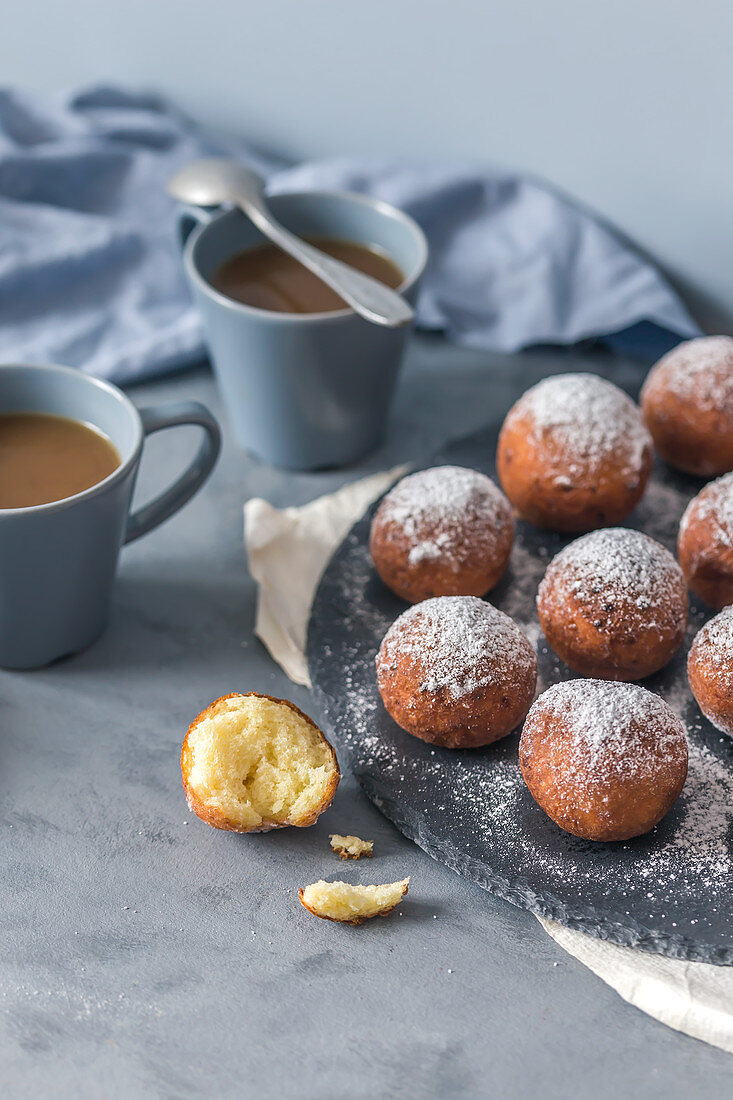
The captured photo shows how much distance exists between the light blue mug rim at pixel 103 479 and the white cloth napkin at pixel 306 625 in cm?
23

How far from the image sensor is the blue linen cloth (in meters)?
1.67

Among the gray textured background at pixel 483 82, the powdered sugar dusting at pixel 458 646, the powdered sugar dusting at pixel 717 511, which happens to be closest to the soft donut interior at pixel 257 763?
the powdered sugar dusting at pixel 458 646

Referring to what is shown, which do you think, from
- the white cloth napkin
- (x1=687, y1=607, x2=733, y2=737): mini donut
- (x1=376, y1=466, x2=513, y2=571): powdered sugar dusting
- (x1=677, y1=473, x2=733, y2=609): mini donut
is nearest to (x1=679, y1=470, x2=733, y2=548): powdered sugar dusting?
(x1=677, y1=473, x2=733, y2=609): mini donut

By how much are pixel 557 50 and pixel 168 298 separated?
68cm

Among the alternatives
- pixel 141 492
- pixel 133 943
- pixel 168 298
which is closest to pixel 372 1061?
pixel 133 943

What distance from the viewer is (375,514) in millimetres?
1351

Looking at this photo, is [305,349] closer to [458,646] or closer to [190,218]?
[190,218]

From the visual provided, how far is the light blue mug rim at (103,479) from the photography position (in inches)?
42.4

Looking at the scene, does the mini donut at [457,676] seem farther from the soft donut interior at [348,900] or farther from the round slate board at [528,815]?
A: the soft donut interior at [348,900]

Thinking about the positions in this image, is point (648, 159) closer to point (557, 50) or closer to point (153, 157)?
point (557, 50)

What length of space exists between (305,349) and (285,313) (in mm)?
76

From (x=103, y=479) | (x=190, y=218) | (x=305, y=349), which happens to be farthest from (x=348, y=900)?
(x=190, y=218)

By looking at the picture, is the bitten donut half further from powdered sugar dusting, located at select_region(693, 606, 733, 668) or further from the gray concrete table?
powdered sugar dusting, located at select_region(693, 606, 733, 668)

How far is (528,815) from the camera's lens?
104 centimetres
